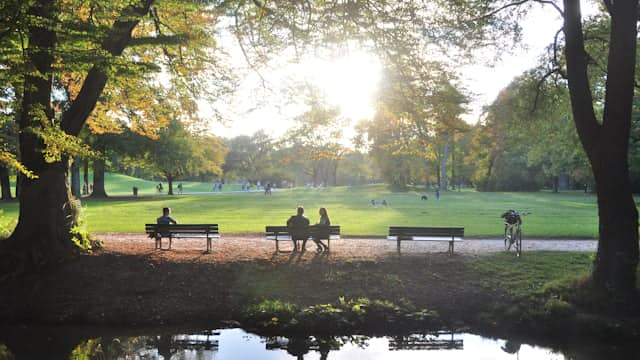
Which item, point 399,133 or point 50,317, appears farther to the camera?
point 399,133

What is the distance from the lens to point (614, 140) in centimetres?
973

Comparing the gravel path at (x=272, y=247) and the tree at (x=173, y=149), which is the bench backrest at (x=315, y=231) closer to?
the gravel path at (x=272, y=247)

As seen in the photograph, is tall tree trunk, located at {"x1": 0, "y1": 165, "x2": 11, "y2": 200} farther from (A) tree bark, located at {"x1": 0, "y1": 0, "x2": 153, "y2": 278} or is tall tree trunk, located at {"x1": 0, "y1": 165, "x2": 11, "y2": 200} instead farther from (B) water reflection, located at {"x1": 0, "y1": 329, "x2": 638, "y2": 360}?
(B) water reflection, located at {"x1": 0, "y1": 329, "x2": 638, "y2": 360}

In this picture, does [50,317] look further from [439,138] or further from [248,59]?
[439,138]

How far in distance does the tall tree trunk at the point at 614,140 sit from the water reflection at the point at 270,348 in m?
1.92

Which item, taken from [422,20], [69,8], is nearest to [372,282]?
[422,20]

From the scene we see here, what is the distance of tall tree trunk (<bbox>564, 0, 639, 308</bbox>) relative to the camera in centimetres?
961

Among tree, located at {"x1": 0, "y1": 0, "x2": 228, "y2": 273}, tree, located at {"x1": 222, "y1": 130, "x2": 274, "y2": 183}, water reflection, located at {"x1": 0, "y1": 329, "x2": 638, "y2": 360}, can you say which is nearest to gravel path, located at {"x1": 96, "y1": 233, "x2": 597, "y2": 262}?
tree, located at {"x1": 0, "y1": 0, "x2": 228, "y2": 273}

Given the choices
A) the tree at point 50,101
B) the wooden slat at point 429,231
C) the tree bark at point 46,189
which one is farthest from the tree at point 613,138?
the tree bark at point 46,189

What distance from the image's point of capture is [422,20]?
1049 cm

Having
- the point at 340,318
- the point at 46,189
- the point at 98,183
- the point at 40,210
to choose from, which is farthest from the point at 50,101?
the point at 98,183

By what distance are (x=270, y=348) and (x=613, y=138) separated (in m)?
7.77

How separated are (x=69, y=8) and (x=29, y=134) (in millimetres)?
3230

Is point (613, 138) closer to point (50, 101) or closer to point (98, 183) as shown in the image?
point (50, 101)
